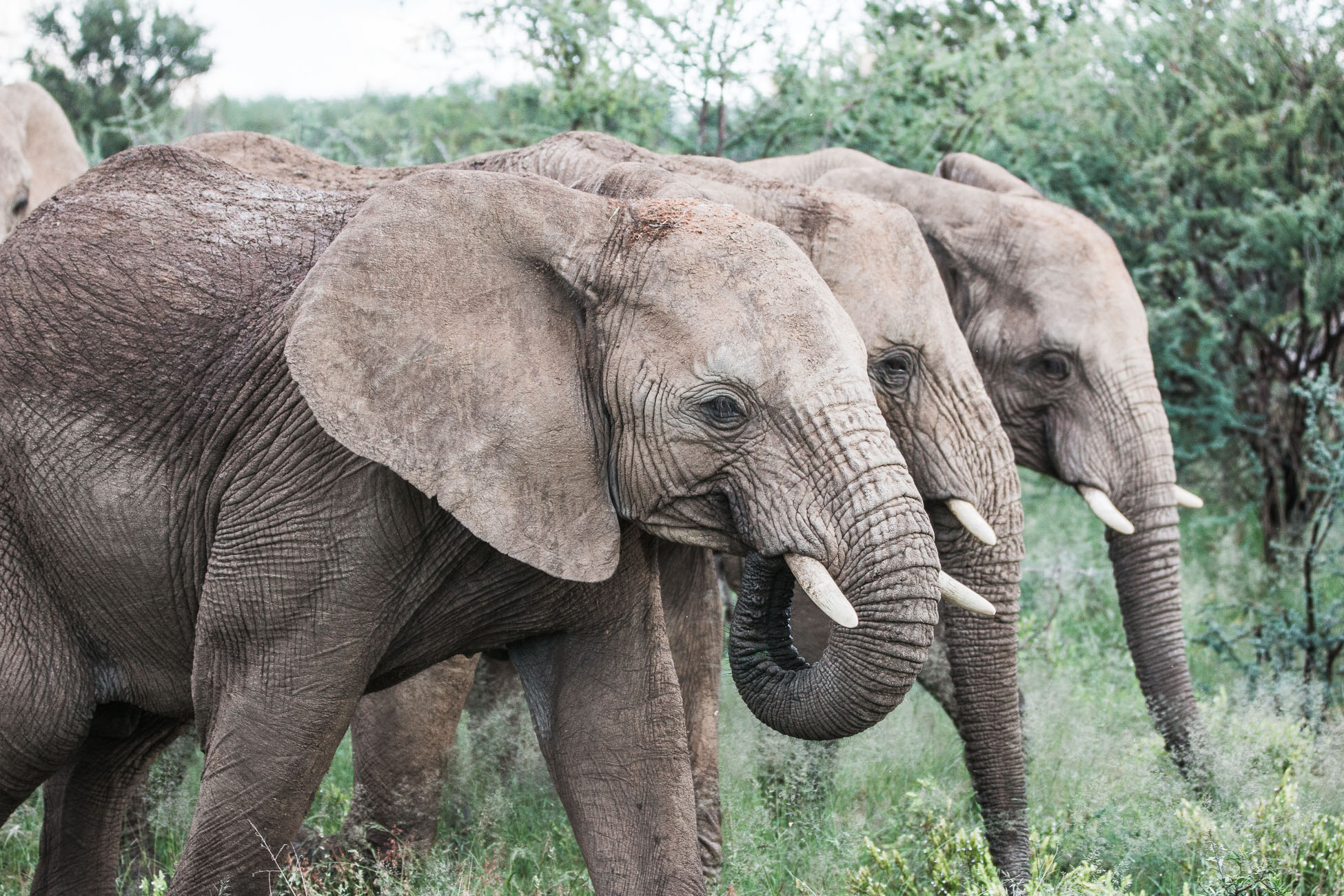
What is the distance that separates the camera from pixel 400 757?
471 centimetres

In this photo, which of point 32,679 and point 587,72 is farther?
point 587,72

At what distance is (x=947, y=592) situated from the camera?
11.8ft

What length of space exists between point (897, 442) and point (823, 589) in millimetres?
1301

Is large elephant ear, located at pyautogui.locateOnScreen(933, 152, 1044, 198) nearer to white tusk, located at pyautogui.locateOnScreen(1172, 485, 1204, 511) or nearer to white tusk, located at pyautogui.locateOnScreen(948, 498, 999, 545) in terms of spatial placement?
white tusk, located at pyautogui.locateOnScreen(1172, 485, 1204, 511)

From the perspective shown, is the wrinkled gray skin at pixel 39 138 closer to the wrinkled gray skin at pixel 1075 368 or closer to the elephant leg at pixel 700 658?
the wrinkled gray skin at pixel 1075 368

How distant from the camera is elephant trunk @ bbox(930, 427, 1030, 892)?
4.58 m

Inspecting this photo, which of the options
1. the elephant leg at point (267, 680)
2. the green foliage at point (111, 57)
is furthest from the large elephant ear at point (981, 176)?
the green foliage at point (111, 57)

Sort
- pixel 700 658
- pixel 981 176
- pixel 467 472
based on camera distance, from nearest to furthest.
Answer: pixel 467 472 → pixel 700 658 → pixel 981 176

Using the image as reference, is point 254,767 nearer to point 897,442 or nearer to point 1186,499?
point 897,442

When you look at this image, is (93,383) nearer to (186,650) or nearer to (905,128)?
(186,650)

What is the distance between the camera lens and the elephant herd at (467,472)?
3.19 meters

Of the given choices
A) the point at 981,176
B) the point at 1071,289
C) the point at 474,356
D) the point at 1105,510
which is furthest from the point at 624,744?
the point at 981,176

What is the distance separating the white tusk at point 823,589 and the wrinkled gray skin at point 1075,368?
2.47 metres

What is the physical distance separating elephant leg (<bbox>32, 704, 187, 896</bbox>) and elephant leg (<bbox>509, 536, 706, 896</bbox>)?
130 centimetres
